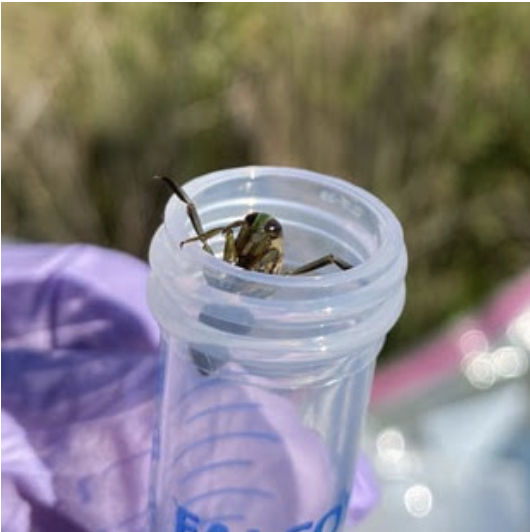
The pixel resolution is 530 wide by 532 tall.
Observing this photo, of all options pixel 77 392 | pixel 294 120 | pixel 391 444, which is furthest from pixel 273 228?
pixel 294 120

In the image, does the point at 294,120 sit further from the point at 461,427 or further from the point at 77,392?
the point at 77,392

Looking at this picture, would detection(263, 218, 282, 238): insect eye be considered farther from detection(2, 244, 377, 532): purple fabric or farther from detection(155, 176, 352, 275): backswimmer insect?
detection(2, 244, 377, 532): purple fabric

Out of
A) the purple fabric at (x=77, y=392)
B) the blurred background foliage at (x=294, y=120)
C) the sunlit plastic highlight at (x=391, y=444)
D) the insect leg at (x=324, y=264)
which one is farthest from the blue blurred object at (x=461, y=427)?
the insect leg at (x=324, y=264)

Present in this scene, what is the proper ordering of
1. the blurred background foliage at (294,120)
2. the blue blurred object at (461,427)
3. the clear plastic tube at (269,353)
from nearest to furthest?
the clear plastic tube at (269,353)
the blue blurred object at (461,427)
the blurred background foliage at (294,120)

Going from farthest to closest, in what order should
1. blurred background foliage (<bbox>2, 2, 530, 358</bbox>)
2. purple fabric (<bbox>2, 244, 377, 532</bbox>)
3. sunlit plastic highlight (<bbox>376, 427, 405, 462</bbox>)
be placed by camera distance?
1. blurred background foliage (<bbox>2, 2, 530, 358</bbox>)
2. sunlit plastic highlight (<bbox>376, 427, 405, 462</bbox>)
3. purple fabric (<bbox>2, 244, 377, 532</bbox>)

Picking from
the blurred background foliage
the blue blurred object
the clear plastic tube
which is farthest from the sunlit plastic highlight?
the clear plastic tube

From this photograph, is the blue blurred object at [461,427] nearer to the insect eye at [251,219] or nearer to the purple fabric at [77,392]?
the purple fabric at [77,392]
